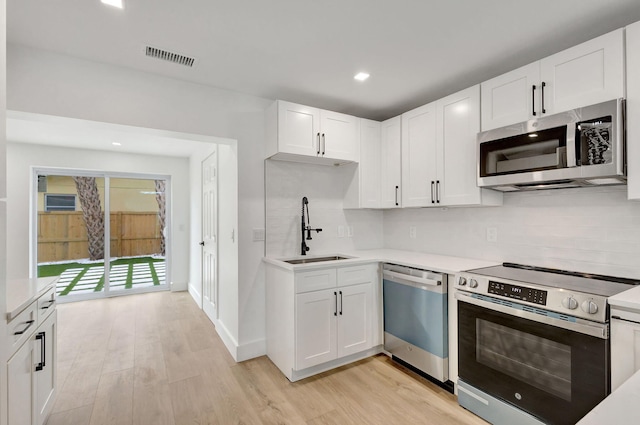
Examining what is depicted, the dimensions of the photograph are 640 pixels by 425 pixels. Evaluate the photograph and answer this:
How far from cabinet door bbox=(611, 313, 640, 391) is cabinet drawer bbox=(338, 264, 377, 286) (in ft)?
5.48

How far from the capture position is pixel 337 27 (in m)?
1.94

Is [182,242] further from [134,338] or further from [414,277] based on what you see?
[414,277]

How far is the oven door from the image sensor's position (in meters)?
1.56

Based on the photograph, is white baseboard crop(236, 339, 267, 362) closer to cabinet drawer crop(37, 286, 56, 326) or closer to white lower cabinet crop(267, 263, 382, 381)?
white lower cabinet crop(267, 263, 382, 381)

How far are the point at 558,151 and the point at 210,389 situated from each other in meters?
3.02

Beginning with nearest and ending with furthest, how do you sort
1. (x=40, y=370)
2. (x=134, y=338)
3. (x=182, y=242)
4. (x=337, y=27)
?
(x=40, y=370)
(x=337, y=27)
(x=134, y=338)
(x=182, y=242)

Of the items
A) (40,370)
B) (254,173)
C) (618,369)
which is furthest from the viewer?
(254,173)

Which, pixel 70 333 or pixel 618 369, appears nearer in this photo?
pixel 618 369

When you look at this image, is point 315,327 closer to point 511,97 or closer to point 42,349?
point 42,349

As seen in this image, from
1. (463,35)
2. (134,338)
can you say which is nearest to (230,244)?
(134,338)

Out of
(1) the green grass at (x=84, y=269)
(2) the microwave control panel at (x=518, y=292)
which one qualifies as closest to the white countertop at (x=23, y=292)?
(2) the microwave control panel at (x=518, y=292)

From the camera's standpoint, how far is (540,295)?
5.73ft

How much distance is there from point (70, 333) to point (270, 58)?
3823 mm

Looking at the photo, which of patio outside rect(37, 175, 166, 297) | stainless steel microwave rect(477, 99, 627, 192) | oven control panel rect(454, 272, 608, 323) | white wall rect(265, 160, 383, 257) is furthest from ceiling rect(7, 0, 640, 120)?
patio outside rect(37, 175, 166, 297)
